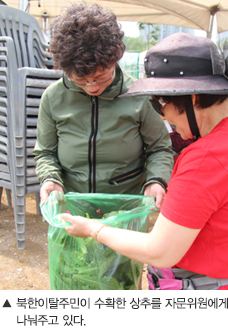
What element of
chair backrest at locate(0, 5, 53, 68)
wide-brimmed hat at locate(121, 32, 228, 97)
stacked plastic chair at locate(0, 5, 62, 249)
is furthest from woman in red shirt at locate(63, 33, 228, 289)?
chair backrest at locate(0, 5, 53, 68)

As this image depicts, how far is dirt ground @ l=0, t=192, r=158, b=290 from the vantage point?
→ 2.47m

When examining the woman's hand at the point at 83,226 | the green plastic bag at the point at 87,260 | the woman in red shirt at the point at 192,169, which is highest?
the woman in red shirt at the point at 192,169

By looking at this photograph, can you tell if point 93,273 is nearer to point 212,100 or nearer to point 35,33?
point 212,100

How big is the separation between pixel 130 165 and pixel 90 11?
0.76m

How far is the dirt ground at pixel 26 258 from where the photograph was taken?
2.47m

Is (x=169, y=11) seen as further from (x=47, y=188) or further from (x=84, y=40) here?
(x=47, y=188)

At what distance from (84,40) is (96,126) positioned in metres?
0.40

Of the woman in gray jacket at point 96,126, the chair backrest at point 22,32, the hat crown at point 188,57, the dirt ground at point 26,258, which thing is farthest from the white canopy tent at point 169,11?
the hat crown at point 188,57

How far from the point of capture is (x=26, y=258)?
9.17 feet

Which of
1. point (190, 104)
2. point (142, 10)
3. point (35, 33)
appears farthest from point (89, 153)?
point (142, 10)

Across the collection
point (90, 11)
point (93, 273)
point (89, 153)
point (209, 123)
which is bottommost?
point (93, 273)

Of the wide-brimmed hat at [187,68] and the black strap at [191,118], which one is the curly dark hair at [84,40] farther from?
the black strap at [191,118]

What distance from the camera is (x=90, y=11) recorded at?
4.44 ft

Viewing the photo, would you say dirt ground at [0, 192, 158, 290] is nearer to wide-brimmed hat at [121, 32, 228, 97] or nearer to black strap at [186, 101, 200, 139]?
black strap at [186, 101, 200, 139]
